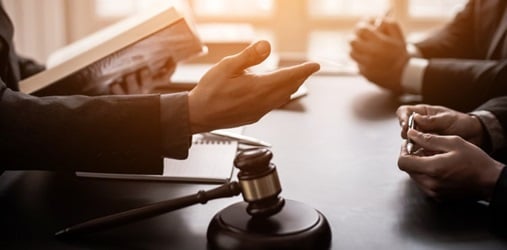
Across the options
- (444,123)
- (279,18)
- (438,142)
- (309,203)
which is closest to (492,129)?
(444,123)

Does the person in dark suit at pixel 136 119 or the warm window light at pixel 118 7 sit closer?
the person in dark suit at pixel 136 119

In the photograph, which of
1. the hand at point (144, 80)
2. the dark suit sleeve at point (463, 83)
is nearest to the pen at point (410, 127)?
the dark suit sleeve at point (463, 83)

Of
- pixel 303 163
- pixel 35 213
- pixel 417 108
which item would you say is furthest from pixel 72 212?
pixel 417 108

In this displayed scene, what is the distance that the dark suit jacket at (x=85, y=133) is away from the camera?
822 millimetres

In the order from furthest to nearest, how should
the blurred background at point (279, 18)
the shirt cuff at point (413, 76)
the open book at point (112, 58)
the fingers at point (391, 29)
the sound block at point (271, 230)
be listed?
the blurred background at point (279, 18)
the fingers at point (391, 29)
the shirt cuff at point (413, 76)
the open book at point (112, 58)
the sound block at point (271, 230)

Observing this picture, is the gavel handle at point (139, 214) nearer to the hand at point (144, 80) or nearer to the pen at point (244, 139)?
the pen at point (244, 139)

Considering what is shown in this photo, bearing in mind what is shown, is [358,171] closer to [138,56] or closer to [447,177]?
[447,177]

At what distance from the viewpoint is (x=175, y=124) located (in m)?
0.82

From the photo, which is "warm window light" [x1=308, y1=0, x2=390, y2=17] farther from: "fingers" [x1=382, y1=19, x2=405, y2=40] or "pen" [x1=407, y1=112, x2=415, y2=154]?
"pen" [x1=407, y1=112, x2=415, y2=154]

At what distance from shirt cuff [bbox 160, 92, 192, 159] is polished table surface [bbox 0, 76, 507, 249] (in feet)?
0.25

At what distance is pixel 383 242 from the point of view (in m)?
0.73

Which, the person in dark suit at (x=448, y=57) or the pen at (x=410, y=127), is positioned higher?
the pen at (x=410, y=127)

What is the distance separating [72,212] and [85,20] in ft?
6.10

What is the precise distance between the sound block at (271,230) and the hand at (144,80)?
1.86 ft
